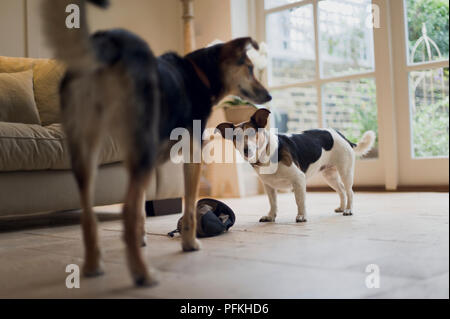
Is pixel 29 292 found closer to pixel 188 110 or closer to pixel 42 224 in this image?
pixel 188 110

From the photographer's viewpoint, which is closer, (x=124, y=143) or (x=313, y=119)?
(x=124, y=143)

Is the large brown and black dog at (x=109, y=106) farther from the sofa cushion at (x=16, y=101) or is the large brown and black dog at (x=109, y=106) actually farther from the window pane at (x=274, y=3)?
the window pane at (x=274, y=3)

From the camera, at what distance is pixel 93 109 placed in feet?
3.34

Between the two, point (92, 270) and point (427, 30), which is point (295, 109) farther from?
point (92, 270)

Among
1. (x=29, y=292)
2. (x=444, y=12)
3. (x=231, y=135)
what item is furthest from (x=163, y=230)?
(x=444, y=12)

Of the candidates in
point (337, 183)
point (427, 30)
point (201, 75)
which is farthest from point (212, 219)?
point (427, 30)

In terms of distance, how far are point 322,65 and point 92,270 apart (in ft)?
11.2

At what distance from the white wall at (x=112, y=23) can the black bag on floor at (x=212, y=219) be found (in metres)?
1.54

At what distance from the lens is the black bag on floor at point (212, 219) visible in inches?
73.6

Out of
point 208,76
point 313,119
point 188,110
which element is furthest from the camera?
point 313,119

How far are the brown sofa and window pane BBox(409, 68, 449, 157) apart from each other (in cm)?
199

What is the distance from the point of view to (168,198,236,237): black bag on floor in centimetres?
187

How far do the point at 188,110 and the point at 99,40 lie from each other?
359mm

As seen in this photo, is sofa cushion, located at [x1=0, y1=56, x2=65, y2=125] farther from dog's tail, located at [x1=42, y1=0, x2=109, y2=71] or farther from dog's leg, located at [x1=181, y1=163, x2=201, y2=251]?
dog's tail, located at [x1=42, y1=0, x2=109, y2=71]
